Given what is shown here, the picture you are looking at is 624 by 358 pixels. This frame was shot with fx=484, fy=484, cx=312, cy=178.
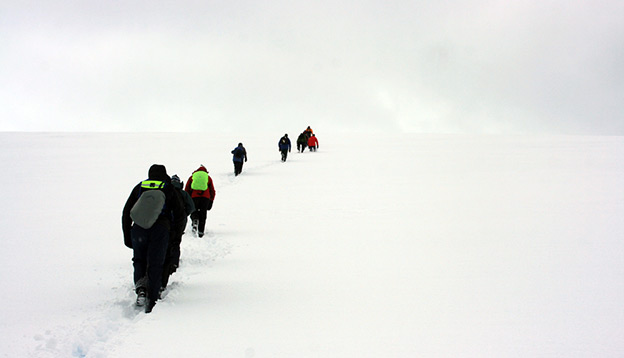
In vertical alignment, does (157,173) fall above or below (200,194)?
above

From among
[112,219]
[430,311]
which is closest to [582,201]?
[430,311]

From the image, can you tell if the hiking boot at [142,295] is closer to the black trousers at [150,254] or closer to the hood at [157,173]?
the black trousers at [150,254]

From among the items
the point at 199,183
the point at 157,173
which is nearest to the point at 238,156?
the point at 199,183

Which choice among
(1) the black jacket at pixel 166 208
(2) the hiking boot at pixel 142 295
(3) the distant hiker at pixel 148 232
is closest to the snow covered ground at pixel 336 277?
(2) the hiking boot at pixel 142 295

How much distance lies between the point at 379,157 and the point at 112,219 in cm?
2016

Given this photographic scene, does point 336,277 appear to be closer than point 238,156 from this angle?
Yes

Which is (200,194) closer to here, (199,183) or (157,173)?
(199,183)

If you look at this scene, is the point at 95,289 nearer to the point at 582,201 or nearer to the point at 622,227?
the point at 622,227

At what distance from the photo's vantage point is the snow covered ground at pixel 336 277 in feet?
15.4

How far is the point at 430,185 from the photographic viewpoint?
18.2 m

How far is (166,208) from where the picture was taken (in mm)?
5793

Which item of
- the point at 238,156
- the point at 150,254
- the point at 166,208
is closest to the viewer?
the point at 150,254

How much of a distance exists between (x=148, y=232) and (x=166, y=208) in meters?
0.36

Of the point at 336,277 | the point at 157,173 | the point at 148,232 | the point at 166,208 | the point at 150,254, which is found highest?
the point at 157,173
